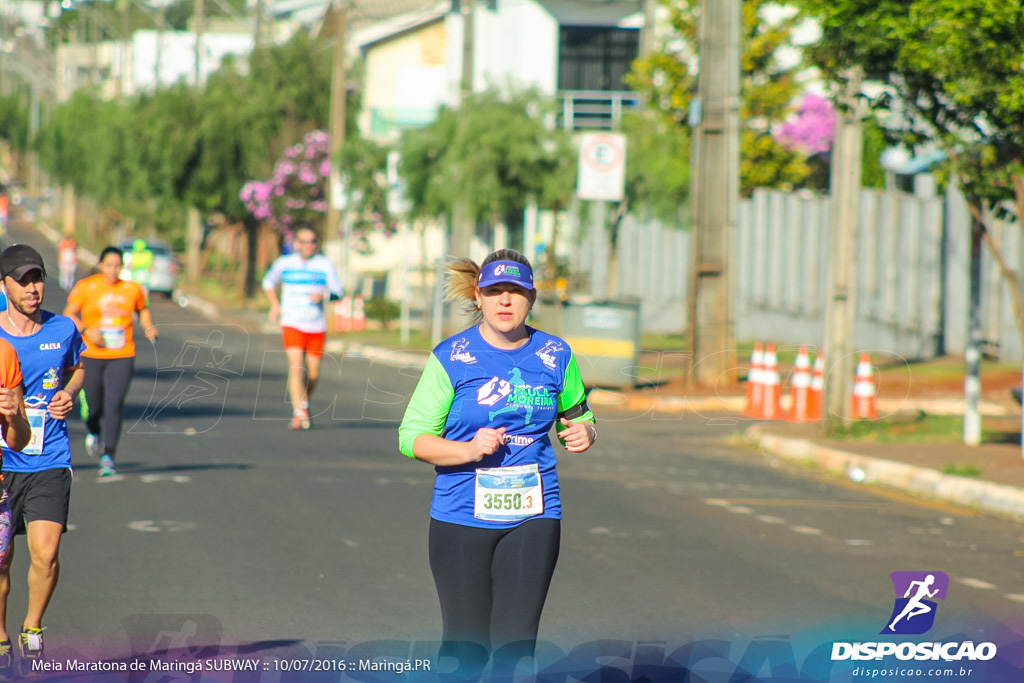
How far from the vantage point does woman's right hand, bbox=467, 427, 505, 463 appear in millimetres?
5355

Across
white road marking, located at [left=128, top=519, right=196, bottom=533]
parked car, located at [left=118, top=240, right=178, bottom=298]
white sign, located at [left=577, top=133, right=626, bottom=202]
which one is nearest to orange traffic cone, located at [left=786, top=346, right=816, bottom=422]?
white sign, located at [left=577, top=133, right=626, bottom=202]

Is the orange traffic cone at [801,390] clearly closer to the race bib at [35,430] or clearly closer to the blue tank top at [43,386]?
the blue tank top at [43,386]

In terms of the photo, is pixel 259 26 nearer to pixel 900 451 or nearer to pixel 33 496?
pixel 900 451

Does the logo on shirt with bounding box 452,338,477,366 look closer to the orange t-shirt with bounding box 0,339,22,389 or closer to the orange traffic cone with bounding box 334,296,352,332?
the orange t-shirt with bounding box 0,339,22,389

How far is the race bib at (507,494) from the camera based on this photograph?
18.2 ft

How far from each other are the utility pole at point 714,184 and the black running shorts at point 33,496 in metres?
16.4

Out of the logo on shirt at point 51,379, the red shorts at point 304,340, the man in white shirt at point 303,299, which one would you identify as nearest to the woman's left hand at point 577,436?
the logo on shirt at point 51,379

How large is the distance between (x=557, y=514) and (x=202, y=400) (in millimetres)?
14419

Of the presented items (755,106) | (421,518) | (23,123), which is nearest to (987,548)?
(421,518)

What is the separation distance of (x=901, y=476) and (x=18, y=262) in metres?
9.99

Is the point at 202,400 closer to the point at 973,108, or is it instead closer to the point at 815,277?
the point at 973,108

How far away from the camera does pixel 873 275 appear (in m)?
29.3

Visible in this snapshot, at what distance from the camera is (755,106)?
35562 millimetres

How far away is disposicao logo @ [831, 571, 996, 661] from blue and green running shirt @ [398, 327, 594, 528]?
2557 millimetres
